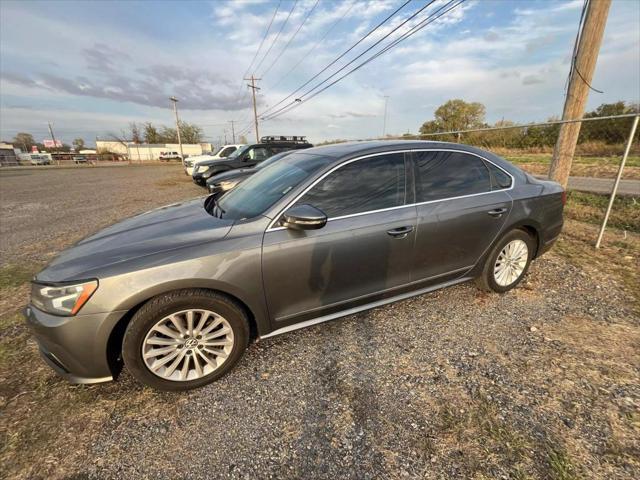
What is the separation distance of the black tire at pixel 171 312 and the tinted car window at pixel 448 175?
180 centimetres

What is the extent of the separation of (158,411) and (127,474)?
0.39 meters

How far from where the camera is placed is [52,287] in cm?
183

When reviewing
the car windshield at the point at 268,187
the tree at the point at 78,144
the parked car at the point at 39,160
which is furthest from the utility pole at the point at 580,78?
the tree at the point at 78,144

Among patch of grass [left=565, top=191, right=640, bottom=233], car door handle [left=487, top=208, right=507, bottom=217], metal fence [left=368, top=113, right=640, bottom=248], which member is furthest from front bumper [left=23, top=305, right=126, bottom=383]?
patch of grass [left=565, top=191, right=640, bottom=233]

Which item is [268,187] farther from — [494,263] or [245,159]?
[245,159]

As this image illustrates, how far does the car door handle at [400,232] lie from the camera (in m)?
2.44

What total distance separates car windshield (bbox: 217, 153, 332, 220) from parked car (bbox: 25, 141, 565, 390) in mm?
17

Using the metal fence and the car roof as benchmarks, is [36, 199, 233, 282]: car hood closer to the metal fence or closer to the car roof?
the car roof

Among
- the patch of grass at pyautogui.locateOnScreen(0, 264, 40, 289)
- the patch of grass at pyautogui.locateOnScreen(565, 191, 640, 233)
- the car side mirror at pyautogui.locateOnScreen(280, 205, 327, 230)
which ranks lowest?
the patch of grass at pyautogui.locateOnScreen(0, 264, 40, 289)

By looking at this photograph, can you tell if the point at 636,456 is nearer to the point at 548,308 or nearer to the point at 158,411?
the point at 548,308

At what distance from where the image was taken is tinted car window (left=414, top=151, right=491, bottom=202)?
2668 millimetres

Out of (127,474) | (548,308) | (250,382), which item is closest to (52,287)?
(127,474)

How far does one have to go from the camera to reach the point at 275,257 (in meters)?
2.12

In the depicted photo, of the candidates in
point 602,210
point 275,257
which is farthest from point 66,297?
point 602,210
